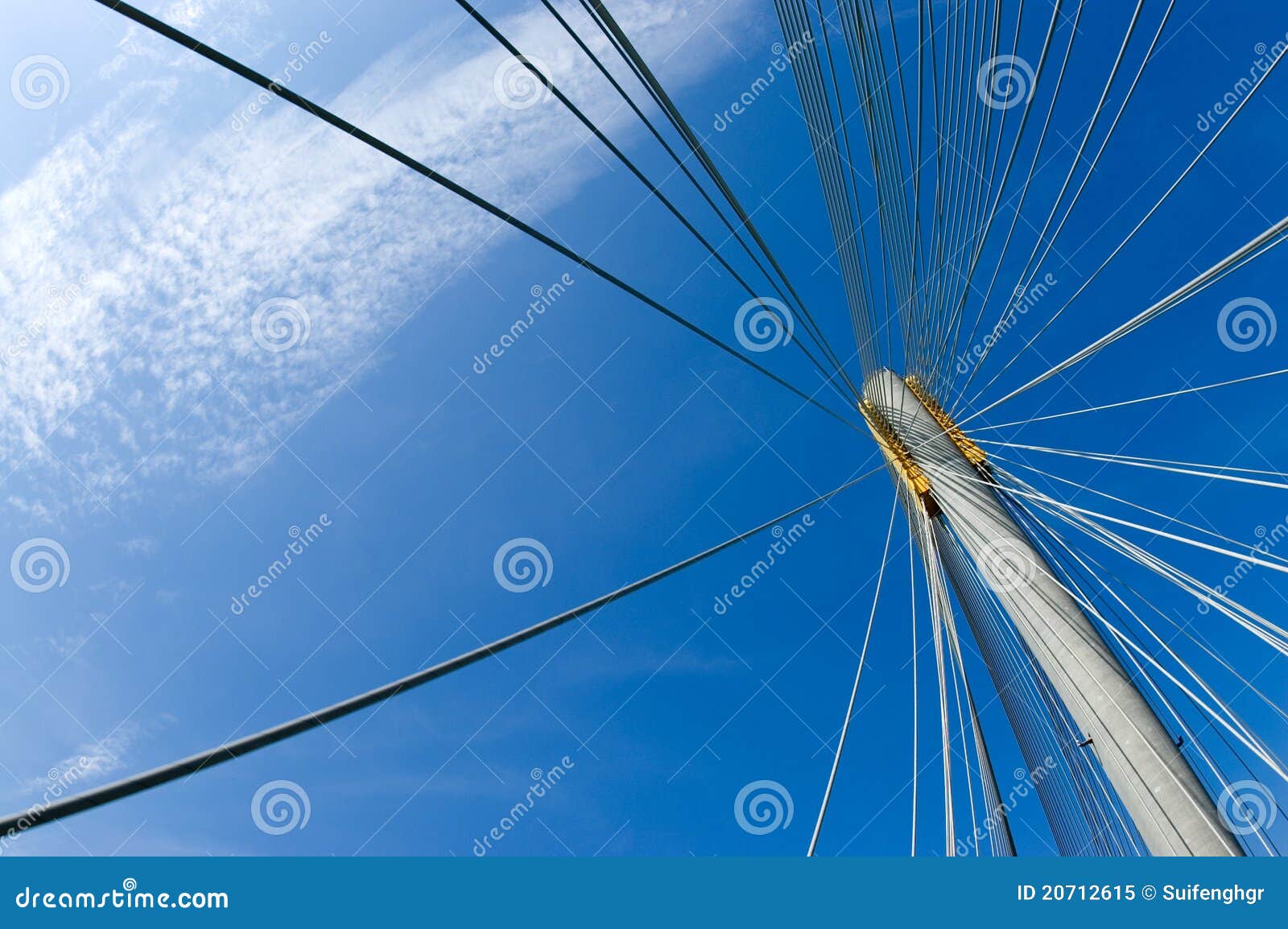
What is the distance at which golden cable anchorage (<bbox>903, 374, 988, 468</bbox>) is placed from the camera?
8297 mm

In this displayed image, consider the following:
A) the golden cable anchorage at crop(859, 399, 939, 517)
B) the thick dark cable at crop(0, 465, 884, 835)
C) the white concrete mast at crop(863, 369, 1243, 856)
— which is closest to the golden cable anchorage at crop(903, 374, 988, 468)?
the white concrete mast at crop(863, 369, 1243, 856)

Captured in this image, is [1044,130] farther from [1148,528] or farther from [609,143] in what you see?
[609,143]

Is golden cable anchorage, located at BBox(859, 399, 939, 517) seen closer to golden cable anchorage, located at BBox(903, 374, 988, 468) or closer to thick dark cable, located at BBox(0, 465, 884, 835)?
golden cable anchorage, located at BBox(903, 374, 988, 468)

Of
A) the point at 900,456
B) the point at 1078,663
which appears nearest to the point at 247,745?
the point at 1078,663

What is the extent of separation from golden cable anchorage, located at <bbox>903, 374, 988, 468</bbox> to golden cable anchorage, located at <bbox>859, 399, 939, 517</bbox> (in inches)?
21.6

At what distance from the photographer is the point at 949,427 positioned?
881cm

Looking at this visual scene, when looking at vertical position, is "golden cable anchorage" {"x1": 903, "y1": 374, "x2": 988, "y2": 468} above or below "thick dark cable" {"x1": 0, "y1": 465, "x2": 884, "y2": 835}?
above

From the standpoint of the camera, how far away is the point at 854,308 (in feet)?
32.5

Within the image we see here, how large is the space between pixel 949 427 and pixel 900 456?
0.72 m

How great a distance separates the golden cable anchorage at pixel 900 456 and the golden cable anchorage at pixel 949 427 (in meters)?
0.55

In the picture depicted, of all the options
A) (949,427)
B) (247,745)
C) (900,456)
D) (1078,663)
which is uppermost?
(949,427)

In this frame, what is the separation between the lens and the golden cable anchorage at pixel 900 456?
28.5ft

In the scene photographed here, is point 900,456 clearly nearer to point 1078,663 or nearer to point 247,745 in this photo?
point 1078,663

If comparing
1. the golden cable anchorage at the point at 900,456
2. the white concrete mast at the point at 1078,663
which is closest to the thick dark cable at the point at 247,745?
the white concrete mast at the point at 1078,663
